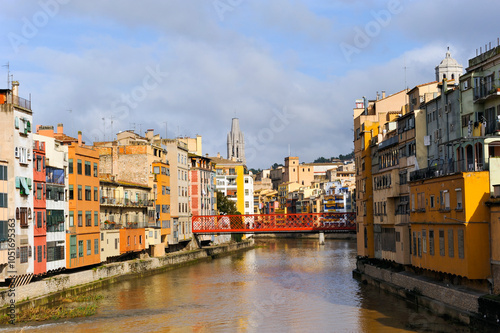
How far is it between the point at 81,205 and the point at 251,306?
16569 mm

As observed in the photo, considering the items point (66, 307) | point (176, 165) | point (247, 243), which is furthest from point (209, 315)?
point (247, 243)

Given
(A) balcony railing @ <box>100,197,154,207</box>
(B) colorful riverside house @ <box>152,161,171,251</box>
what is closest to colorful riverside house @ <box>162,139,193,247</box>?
(B) colorful riverside house @ <box>152,161,171,251</box>

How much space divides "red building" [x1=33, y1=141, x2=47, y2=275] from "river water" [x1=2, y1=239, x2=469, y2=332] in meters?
4.86

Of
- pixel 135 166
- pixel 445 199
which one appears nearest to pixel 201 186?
pixel 135 166

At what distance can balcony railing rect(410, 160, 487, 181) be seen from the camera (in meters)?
35.7

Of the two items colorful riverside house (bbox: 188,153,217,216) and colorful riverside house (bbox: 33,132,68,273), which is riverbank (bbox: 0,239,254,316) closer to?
colorful riverside house (bbox: 33,132,68,273)

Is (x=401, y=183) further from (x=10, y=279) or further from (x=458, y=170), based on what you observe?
(x=10, y=279)

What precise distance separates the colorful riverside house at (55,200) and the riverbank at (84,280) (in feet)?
4.83

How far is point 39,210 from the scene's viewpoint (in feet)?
149

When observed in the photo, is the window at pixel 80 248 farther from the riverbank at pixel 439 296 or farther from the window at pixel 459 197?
the window at pixel 459 197

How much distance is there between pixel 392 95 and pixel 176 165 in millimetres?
29562

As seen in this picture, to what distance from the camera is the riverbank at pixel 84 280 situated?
40.4 meters

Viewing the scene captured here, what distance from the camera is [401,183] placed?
49.2m

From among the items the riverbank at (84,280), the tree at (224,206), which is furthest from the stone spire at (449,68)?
the tree at (224,206)
